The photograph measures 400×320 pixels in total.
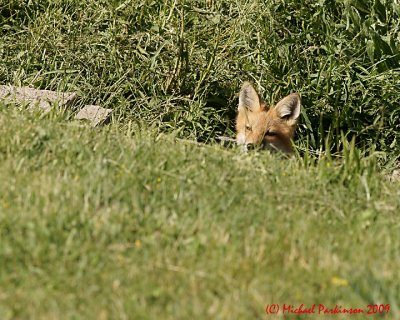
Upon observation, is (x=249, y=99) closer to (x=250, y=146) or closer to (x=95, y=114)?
(x=250, y=146)

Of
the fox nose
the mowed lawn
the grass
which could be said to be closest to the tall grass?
the grass

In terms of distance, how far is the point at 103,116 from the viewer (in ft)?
23.1

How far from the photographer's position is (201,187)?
4.36 metres

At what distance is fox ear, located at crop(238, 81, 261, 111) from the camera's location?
288 inches

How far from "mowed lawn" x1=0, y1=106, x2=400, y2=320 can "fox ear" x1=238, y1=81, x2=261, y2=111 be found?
2.35 meters

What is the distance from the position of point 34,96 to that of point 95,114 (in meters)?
0.57

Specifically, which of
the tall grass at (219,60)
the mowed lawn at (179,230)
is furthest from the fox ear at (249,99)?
the mowed lawn at (179,230)

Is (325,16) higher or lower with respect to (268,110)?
higher

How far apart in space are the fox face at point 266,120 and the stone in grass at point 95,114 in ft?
4.09

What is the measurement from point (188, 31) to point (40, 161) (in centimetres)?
378

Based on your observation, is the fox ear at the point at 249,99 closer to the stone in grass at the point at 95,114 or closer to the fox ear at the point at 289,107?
the fox ear at the point at 289,107

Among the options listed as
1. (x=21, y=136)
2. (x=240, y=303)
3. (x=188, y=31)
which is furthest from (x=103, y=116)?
(x=240, y=303)

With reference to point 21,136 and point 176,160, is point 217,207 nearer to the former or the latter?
point 176,160

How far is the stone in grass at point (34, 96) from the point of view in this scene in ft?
21.5
